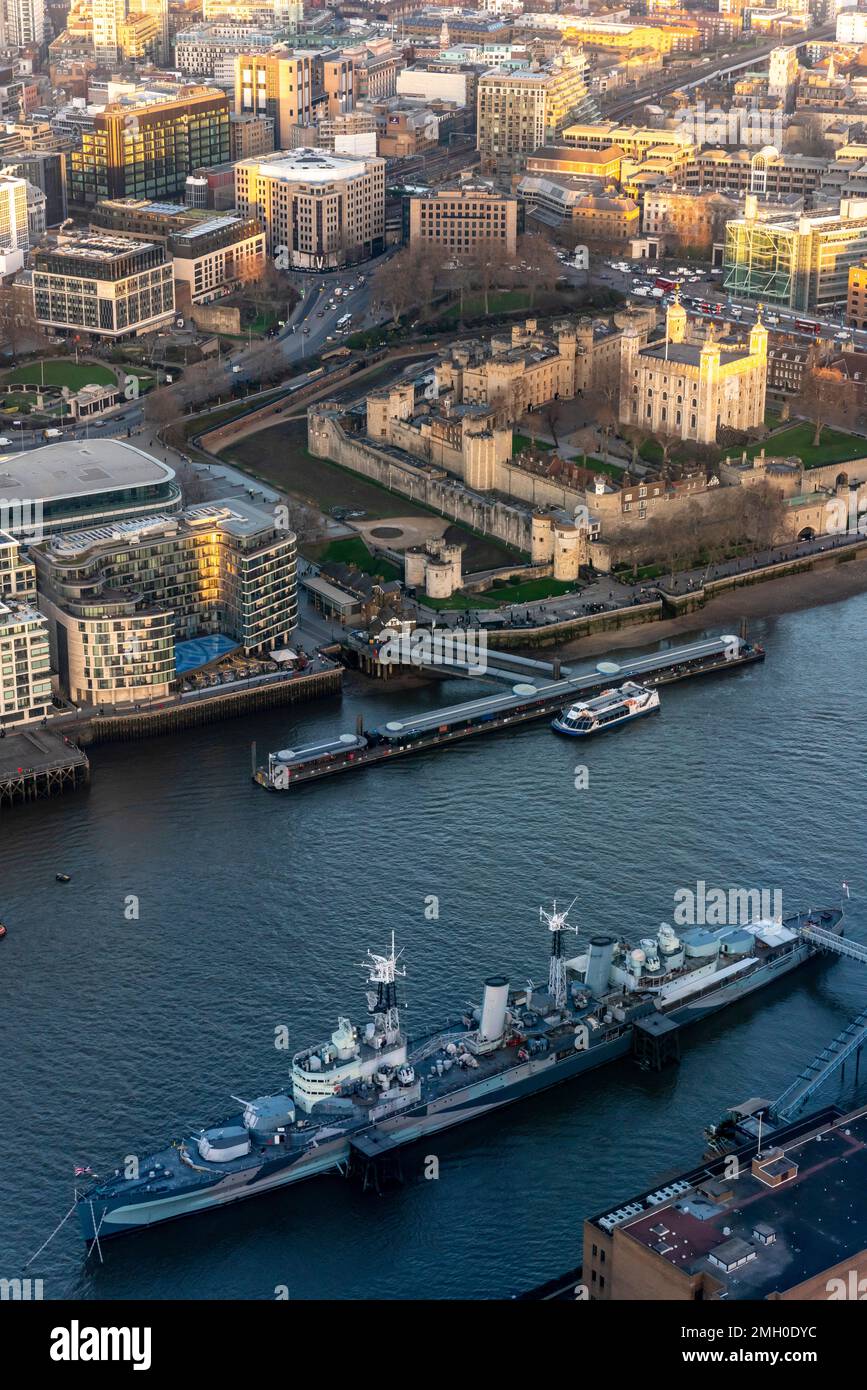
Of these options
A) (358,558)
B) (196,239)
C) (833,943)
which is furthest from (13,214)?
(833,943)

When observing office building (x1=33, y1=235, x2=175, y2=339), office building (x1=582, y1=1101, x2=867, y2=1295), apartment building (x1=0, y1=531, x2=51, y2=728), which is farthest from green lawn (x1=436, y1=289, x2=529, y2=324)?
office building (x1=582, y1=1101, x2=867, y2=1295)

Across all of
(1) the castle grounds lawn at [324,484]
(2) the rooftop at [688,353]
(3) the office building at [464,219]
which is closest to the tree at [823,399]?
(2) the rooftop at [688,353]

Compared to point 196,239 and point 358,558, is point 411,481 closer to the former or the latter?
point 358,558

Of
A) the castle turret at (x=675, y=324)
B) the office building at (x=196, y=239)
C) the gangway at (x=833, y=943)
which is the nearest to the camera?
the gangway at (x=833, y=943)

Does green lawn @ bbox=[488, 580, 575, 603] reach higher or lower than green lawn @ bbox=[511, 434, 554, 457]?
lower

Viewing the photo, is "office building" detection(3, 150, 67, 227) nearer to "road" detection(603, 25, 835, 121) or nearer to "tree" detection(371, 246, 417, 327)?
"tree" detection(371, 246, 417, 327)

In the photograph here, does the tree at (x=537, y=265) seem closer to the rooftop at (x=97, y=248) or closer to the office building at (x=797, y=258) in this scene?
the office building at (x=797, y=258)

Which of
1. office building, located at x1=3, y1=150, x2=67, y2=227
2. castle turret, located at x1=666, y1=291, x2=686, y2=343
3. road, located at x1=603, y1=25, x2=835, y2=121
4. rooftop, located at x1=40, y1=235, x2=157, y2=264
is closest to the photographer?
castle turret, located at x1=666, y1=291, x2=686, y2=343
